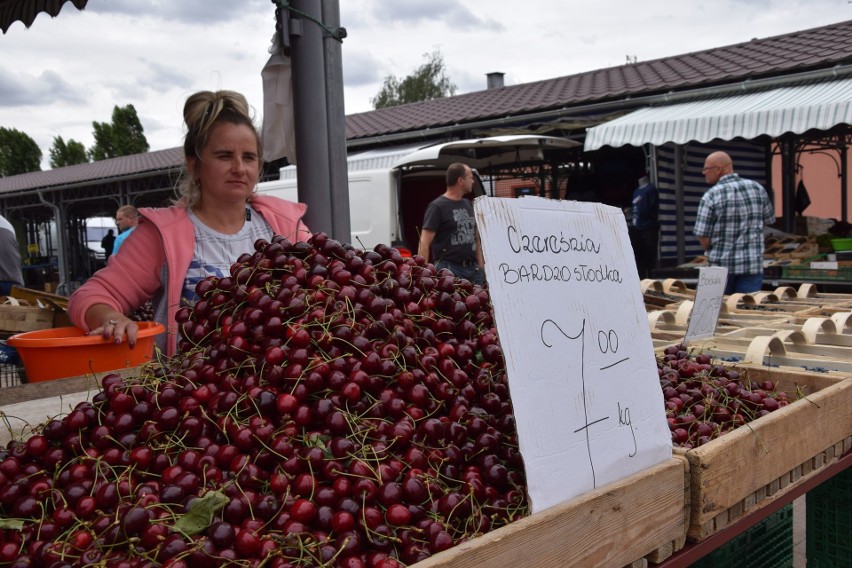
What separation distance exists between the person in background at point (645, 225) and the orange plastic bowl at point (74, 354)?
816 centimetres

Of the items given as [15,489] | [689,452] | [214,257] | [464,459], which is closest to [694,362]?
[689,452]

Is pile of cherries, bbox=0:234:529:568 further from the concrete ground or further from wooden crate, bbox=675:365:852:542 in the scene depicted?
the concrete ground

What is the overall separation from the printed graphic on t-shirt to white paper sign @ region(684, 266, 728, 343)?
12.3ft

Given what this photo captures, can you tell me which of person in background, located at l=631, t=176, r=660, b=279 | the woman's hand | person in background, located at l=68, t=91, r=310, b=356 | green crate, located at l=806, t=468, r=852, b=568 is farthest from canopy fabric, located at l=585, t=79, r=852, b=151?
the woman's hand

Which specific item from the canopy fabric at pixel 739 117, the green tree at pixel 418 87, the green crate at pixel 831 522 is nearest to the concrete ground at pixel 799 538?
the green crate at pixel 831 522

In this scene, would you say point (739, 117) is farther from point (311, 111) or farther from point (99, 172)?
point (99, 172)

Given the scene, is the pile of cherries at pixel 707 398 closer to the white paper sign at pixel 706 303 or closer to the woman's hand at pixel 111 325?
the white paper sign at pixel 706 303

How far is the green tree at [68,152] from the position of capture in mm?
41278

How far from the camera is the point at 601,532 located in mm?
1109

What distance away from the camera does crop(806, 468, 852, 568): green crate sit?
201 cm

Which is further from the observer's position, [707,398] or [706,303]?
[706,303]

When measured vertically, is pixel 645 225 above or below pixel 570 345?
above

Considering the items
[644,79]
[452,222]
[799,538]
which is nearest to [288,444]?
[799,538]

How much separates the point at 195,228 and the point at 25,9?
2.72 metres
